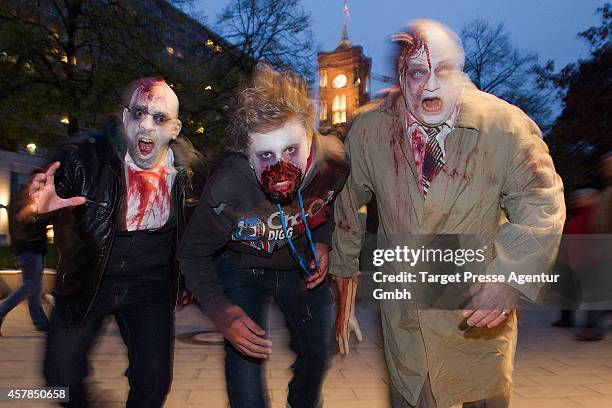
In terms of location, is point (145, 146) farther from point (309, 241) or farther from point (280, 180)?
point (309, 241)

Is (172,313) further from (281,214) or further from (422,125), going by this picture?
(422,125)

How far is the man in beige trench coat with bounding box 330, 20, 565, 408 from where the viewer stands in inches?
90.2

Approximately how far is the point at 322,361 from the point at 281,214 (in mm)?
826

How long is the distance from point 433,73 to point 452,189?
0.49 m

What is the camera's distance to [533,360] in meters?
5.80

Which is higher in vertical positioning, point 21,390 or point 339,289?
point 339,289

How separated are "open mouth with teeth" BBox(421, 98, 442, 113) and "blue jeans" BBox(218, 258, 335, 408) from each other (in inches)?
41.9

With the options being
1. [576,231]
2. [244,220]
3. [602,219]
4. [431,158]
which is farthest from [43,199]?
[576,231]

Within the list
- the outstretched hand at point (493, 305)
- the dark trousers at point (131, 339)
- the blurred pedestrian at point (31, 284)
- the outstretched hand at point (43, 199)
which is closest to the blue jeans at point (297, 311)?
the dark trousers at point (131, 339)

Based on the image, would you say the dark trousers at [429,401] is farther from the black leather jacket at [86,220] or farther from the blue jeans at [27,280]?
the blue jeans at [27,280]

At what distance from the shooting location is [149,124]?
2945mm

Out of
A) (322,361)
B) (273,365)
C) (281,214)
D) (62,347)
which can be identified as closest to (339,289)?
(322,361)

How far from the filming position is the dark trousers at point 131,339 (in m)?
2.72

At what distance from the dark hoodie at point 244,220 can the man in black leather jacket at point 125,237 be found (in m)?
0.38
